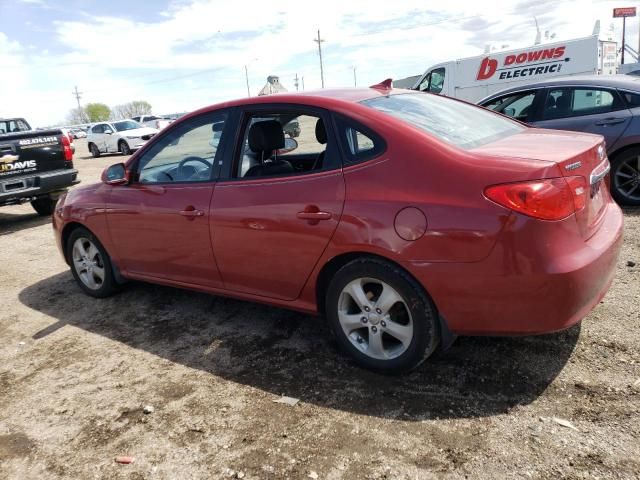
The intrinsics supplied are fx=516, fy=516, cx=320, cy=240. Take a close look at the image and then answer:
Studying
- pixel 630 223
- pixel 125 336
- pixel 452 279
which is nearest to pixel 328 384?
pixel 452 279

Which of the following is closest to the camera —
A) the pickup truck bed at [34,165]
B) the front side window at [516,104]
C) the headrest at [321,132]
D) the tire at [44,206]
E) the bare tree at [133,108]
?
the headrest at [321,132]

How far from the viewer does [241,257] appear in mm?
3447

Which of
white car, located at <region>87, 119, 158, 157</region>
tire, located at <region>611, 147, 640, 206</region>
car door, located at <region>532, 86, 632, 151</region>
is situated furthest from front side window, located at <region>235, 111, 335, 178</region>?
white car, located at <region>87, 119, 158, 157</region>

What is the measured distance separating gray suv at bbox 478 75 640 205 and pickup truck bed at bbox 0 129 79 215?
7.30 metres

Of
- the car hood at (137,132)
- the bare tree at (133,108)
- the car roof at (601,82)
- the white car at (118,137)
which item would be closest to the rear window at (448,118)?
the car roof at (601,82)

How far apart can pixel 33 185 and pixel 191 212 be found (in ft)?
19.5

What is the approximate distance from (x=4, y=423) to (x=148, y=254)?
1.56 m

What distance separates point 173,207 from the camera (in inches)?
148

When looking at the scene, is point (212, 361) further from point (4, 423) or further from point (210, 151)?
point (210, 151)

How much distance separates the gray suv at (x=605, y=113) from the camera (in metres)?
6.04

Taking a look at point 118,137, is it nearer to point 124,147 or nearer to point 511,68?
point 124,147

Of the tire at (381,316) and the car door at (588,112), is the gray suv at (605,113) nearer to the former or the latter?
the car door at (588,112)

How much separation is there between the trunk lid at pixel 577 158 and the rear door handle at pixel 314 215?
880 mm

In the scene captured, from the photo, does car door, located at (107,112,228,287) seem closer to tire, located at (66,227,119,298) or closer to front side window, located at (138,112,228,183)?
front side window, located at (138,112,228,183)
